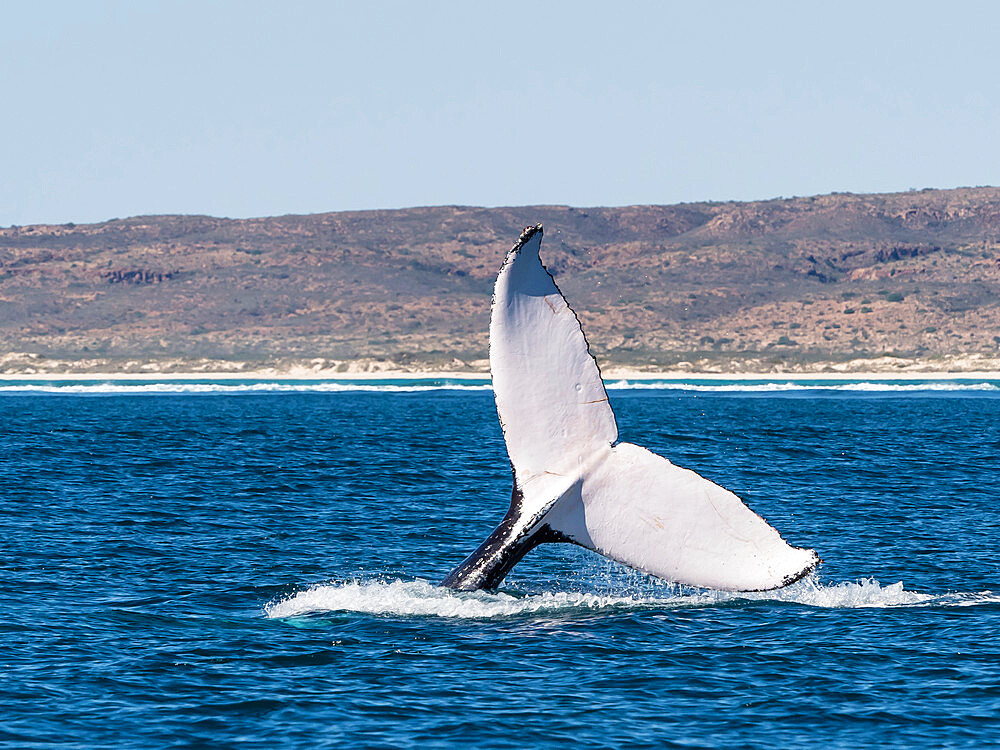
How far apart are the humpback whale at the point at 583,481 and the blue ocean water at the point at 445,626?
1.97 m

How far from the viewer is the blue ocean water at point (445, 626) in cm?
1420

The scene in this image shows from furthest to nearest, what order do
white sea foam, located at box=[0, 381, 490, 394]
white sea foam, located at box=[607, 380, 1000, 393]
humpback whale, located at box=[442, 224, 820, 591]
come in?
white sea foam, located at box=[0, 381, 490, 394] < white sea foam, located at box=[607, 380, 1000, 393] < humpback whale, located at box=[442, 224, 820, 591]

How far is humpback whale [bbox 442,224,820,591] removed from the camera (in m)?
12.7

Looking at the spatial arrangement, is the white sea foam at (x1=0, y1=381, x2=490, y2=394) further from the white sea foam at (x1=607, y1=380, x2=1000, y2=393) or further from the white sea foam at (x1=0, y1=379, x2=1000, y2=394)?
the white sea foam at (x1=607, y1=380, x2=1000, y2=393)

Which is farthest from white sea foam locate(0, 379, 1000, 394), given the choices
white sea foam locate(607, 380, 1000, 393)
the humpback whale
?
the humpback whale

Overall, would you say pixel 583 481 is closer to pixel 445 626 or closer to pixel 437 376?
pixel 445 626

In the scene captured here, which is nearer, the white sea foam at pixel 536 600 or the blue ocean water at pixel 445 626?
the blue ocean water at pixel 445 626

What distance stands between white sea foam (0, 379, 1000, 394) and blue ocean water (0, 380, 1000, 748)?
300 ft

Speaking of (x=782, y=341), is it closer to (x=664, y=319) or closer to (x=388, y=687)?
(x=664, y=319)

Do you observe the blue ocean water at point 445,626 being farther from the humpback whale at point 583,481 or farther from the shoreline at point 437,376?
the shoreline at point 437,376

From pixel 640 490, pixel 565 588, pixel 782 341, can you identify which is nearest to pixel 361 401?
pixel 782 341

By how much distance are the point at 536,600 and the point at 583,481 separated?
641cm

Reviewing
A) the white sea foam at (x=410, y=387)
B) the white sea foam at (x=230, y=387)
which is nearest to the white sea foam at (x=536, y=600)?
the white sea foam at (x=410, y=387)

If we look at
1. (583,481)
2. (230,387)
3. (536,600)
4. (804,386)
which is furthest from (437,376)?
(583,481)
